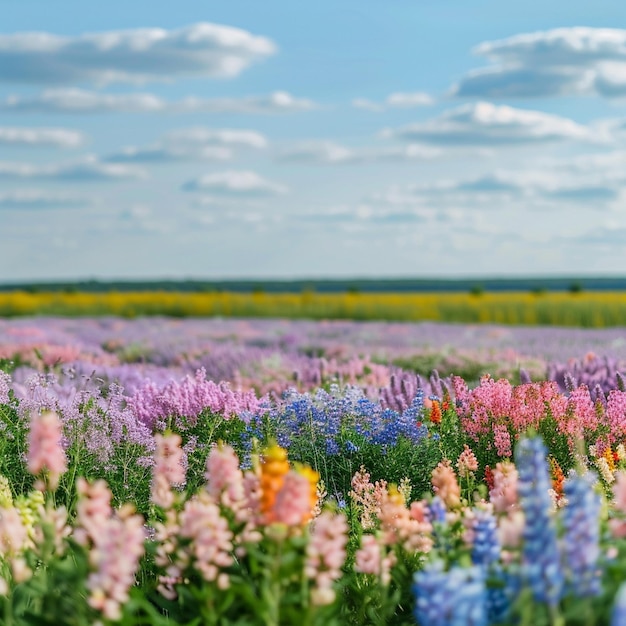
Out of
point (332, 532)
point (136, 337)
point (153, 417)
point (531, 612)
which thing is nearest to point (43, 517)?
point (332, 532)

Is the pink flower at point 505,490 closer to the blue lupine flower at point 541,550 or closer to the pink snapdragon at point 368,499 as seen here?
the blue lupine flower at point 541,550

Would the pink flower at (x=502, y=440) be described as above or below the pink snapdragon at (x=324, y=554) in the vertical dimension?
below

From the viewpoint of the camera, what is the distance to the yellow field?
28172 mm

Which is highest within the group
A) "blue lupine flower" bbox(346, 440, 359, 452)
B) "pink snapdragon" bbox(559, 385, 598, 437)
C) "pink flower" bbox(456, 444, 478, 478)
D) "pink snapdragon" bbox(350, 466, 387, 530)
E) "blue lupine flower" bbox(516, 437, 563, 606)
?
"blue lupine flower" bbox(516, 437, 563, 606)

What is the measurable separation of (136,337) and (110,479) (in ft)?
34.1

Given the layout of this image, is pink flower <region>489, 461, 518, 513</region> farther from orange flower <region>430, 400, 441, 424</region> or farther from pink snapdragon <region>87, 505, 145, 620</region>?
orange flower <region>430, 400, 441, 424</region>

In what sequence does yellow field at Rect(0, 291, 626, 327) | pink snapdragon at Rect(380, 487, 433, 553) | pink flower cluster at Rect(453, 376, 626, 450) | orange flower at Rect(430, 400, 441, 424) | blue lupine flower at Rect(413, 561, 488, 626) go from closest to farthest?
1. blue lupine flower at Rect(413, 561, 488, 626)
2. pink snapdragon at Rect(380, 487, 433, 553)
3. pink flower cluster at Rect(453, 376, 626, 450)
4. orange flower at Rect(430, 400, 441, 424)
5. yellow field at Rect(0, 291, 626, 327)

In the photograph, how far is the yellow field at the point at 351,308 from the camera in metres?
28.2

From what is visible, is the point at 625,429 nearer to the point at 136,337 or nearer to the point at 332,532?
the point at 332,532

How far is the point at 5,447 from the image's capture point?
544cm

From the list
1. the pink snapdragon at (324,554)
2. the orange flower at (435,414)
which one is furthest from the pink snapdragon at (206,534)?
the orange flower at (435,414)

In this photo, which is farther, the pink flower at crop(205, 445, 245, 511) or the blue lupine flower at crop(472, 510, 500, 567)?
the pink flower at crop(205, 445, 245, 511)

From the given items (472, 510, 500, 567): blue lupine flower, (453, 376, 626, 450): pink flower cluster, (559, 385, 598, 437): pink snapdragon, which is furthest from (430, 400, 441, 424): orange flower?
(472, 510, 500, 567): blue lupine flower

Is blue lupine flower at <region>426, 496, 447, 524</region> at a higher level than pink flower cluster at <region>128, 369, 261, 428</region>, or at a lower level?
higher
